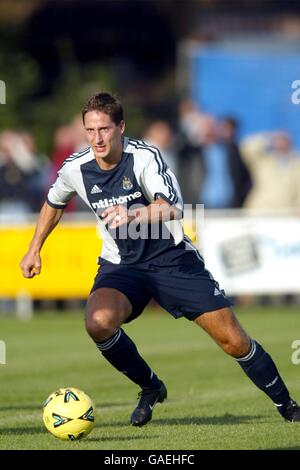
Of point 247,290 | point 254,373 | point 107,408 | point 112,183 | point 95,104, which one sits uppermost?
point 95,104

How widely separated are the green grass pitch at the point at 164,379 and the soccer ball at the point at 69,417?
0.08 m

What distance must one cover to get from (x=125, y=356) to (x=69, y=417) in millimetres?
694

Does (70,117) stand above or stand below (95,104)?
below

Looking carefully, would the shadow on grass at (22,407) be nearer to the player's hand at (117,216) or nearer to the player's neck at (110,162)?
the player's neck at (110,162)

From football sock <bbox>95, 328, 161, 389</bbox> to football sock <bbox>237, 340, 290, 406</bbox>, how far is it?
2.29 feet

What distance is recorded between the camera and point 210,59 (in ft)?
80.9

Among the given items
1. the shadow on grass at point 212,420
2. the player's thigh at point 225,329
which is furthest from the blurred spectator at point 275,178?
the player's thigh at point 225,329

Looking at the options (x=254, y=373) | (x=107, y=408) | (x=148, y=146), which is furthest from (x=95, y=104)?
(x=107, y=408)

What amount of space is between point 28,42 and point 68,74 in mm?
1421

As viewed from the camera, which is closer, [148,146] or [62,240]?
[148,146]

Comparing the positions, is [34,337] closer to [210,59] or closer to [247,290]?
[247,290]

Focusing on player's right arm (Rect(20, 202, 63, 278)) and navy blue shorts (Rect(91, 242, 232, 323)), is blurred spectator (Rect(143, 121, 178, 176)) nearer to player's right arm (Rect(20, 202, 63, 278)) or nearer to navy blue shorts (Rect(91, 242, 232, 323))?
player's right arm (Rect(20, 202, 63, 278))

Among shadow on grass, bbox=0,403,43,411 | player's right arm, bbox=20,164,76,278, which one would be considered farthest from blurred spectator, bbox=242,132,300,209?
player's right arm, bbox=20,164,76,278

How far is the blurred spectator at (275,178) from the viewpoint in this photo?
769 inches
